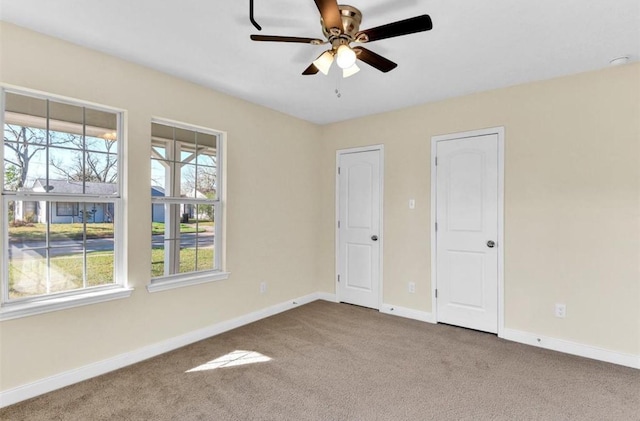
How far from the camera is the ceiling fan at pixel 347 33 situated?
65.1 inches

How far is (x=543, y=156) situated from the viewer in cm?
308

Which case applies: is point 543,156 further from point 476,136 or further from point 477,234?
point 477,234

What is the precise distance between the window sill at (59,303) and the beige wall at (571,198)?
3.52 metres

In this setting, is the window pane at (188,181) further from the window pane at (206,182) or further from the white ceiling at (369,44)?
the white ceiling at (369,44)

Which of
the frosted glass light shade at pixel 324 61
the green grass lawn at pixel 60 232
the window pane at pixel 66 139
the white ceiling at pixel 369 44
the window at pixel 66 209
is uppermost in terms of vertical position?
the white ceiling at pixel 369 44

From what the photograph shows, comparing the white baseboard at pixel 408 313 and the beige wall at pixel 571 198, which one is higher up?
the beige wall at pixel 571 198

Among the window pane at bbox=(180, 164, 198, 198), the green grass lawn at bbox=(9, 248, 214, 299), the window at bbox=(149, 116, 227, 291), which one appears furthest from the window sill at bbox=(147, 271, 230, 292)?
the window pane at bbox=(180, 164, 198, 198)

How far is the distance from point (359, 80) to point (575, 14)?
1.62 metres

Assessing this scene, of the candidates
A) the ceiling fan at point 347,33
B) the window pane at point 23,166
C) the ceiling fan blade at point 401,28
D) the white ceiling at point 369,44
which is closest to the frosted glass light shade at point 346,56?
the ceiling fan at point 347,33

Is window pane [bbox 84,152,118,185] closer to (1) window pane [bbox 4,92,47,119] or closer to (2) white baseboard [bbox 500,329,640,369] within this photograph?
(1) window pane [bbox 4,92,47,119]

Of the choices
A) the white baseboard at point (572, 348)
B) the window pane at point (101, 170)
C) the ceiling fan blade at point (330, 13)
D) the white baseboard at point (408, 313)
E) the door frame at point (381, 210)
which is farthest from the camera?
the door frame at point (381, 210)

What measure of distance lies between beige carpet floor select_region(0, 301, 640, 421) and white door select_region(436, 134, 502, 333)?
0.34 metres

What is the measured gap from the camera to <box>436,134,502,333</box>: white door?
3.37m

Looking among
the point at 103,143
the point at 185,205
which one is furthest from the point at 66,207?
the point at 185,205
